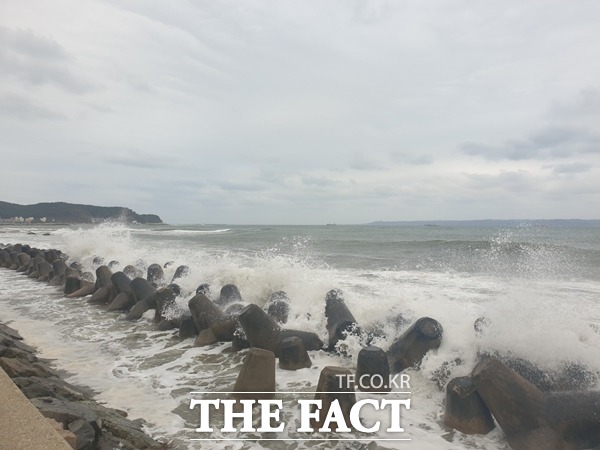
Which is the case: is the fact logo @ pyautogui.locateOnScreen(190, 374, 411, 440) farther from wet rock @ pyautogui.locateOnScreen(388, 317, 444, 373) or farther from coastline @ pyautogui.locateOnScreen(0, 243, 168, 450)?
wet rock @ pyautogui.locateOnScreen(388, 317, 444, 373)

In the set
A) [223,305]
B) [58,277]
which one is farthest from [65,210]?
[223,305]

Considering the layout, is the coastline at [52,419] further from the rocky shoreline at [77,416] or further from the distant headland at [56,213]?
the distant headland at [56,213]

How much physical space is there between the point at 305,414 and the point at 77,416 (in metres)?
1.97

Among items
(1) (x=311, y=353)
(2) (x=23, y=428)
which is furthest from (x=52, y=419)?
(1) (x=311, y=353)

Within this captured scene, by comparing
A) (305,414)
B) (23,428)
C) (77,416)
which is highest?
(23,428)

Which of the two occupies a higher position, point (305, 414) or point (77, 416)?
point (77, 416)

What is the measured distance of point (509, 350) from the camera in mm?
4598

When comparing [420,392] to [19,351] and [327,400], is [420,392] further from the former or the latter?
[19,351]

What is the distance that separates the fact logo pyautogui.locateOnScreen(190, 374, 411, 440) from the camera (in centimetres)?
407

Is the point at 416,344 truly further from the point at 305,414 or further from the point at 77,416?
the point at 77,416

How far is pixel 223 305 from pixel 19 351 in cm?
348

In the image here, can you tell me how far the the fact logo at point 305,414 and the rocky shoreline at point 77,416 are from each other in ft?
2.05

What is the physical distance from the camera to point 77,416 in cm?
340

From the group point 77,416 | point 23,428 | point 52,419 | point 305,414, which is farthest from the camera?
point 305,414
